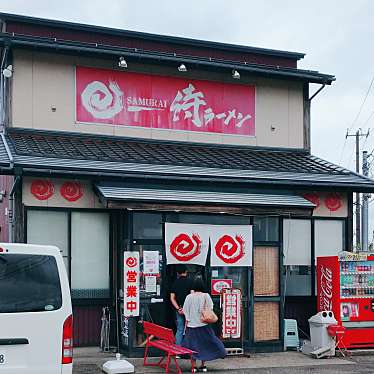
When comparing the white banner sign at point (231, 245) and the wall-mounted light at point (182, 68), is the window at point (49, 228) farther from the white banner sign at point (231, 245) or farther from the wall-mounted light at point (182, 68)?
the wall-mounted light at point (182, 68)

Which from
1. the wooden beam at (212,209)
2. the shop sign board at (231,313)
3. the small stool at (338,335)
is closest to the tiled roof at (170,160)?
the wooden beam at (212,209)

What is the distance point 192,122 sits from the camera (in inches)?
624

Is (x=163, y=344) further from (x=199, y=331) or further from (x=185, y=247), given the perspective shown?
(x=185, y=247)

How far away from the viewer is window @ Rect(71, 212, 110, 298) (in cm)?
1341

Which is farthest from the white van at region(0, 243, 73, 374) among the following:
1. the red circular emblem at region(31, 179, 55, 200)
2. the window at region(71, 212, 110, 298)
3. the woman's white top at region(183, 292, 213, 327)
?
the window at region(71, 212, 110, 298)

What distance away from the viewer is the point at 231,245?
43.4 feet

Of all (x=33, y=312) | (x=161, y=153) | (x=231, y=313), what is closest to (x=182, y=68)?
(x=161, y=153)

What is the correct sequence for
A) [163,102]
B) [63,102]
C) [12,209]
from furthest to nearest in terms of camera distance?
[163,102]
[63,102]
[12,209]

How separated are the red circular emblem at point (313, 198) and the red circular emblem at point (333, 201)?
0.79ft

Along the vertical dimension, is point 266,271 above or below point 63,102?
below

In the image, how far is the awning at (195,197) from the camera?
41.3 ft

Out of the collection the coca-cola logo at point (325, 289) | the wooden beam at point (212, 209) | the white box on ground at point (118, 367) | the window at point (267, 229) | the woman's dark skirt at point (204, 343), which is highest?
the wooden beam at point (212, 209)

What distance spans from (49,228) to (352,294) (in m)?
6.22

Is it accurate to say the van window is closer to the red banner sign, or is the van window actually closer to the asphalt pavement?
the asphalt pavement
